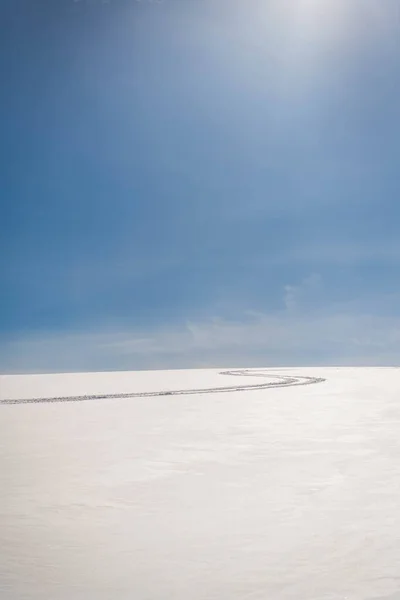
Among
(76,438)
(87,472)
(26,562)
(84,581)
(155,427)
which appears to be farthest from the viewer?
(155,427)

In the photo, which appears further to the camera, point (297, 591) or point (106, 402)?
point (106, 402)

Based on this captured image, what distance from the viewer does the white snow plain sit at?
5.08m

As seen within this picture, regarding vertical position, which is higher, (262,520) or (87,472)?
(87,472)

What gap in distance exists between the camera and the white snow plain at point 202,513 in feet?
16.7

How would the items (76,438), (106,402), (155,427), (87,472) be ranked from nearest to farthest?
(87,472) → (76,438) → (155,427) → (106,402)

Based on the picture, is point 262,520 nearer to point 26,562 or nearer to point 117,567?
point 117,567

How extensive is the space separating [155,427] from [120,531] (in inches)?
353

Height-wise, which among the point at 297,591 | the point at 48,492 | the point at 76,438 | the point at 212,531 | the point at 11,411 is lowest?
the point at 297,591

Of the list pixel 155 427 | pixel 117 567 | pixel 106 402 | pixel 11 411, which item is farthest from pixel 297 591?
pixel 106 402

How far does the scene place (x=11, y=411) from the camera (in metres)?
20.6

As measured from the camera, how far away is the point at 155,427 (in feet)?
50.9

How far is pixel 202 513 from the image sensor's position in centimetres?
725

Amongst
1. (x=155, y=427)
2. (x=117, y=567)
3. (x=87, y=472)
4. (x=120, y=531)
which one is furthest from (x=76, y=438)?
(x=117, y=567)

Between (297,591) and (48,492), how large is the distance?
469 centimetres
